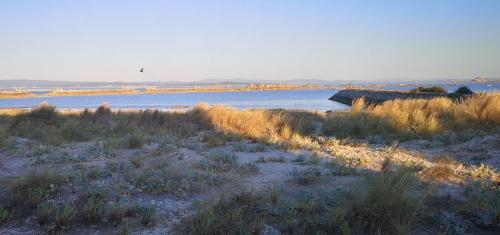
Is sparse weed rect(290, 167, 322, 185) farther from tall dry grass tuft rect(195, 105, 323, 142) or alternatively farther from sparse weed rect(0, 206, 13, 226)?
tall dry grass tuft rect(195, 105, 323, 142)

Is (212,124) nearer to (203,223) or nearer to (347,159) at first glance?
(347,159)

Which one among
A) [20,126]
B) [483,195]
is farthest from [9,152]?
[483,195]

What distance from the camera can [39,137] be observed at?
499 inches

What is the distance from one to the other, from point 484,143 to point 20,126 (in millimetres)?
12698

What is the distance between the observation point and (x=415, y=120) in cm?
1477

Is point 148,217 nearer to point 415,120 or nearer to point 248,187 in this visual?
point 248,187

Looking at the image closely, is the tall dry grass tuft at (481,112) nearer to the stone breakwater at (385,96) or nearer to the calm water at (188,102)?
the stone breakwater at (385,96)

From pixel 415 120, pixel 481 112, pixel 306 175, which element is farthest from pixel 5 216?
pixel 481 112

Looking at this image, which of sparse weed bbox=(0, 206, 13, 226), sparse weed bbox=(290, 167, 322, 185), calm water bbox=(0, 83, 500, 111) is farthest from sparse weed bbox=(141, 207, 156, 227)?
calm water bbox=(0, 83, 500, 111)

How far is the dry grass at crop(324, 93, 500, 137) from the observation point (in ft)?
46.2

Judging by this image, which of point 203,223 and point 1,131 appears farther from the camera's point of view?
point 1,131

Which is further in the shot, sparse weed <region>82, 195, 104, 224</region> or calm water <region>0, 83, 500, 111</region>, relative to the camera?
calm water <region>0, 83, 500, 111</region>

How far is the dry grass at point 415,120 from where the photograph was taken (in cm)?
1407

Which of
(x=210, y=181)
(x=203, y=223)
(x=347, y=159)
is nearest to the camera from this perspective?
(x=203, y=223)
